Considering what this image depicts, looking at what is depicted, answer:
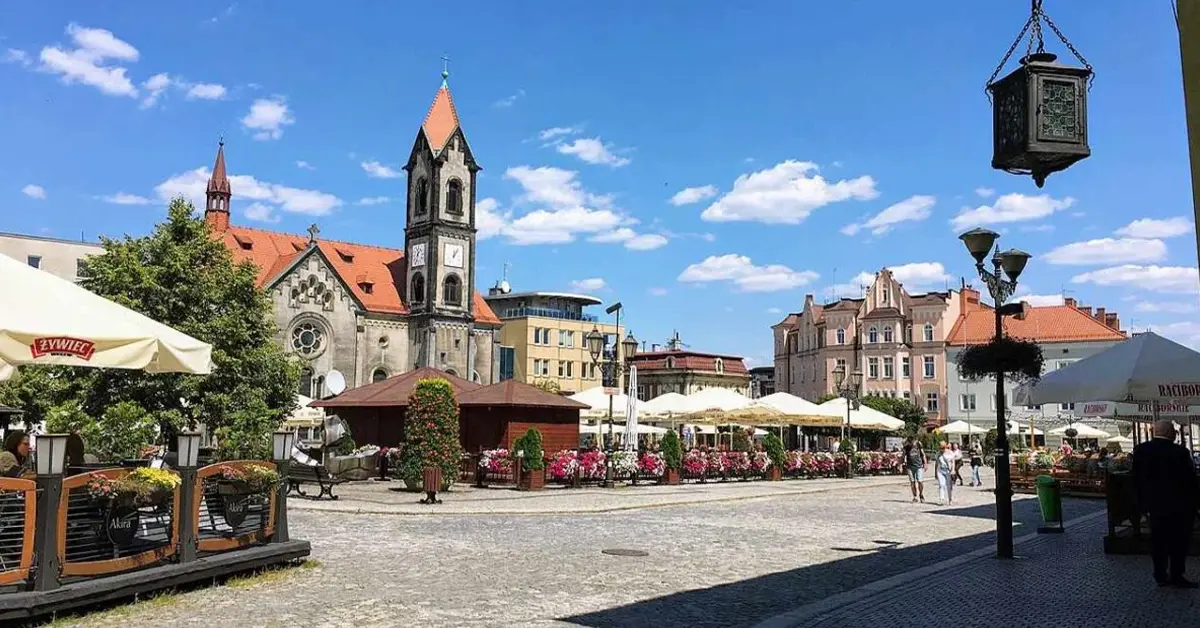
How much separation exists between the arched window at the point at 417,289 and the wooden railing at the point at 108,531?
58402mm

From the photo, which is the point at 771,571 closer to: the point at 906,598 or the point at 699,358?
the point at 906,598

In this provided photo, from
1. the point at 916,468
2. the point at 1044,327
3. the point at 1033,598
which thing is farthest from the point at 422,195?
the point at 1033,598

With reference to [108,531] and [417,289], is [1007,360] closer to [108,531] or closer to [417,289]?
[108,531]

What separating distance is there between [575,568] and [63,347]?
20.1 ft

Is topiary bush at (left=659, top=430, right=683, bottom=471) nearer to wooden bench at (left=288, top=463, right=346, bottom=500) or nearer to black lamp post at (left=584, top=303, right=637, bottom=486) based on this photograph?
black lamp post at (left=584, top=303, right=637, bottom=486)

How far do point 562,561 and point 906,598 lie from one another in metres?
4.41

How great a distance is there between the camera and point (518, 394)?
28.3 m

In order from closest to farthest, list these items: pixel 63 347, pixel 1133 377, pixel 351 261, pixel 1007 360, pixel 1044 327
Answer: pixel 63 347 → pixel 1133 377 → pixel 1007 360 → pixel 351 261 → pixel 1044 327

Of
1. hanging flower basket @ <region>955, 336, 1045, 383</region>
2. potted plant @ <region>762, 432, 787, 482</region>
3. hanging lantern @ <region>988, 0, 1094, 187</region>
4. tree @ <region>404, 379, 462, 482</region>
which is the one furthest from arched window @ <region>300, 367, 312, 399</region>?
hanging lantern @ <region>988, 0, 1094, 187</region>

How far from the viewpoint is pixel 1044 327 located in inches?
3068

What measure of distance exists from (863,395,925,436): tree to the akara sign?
6691 cm

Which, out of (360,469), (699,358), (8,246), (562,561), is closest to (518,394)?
(360,469)

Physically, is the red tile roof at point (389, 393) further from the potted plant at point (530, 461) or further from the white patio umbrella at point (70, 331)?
the white patio umbrella at point (70, 331)

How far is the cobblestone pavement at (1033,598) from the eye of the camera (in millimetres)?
8438
